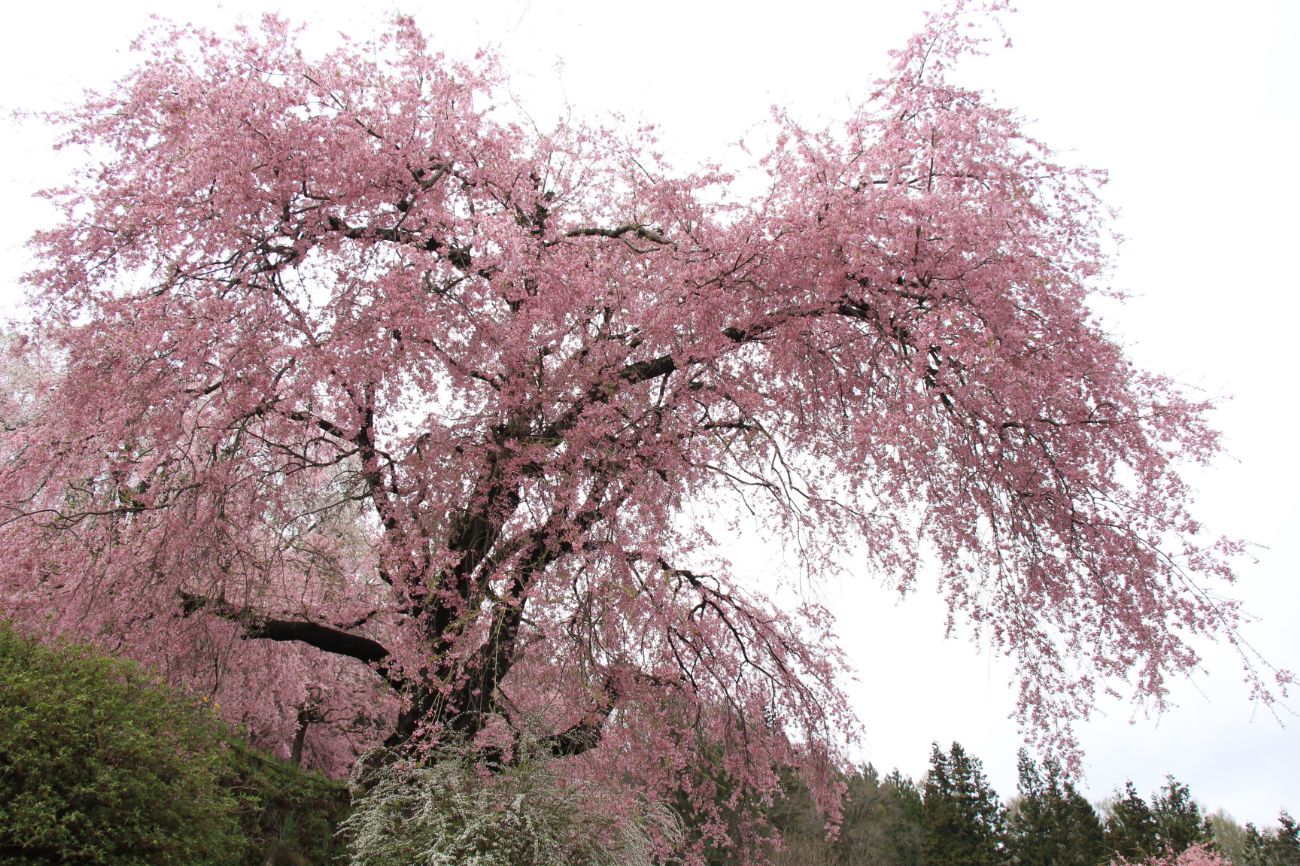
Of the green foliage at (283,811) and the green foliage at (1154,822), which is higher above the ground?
the green foliage at (1154,822)

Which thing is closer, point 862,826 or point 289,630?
point 289,630

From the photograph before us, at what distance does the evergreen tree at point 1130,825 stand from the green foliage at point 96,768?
26.7 metres

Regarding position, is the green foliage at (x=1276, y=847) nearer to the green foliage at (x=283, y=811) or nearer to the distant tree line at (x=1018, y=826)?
the distant tree line at (x=1018, y=826)

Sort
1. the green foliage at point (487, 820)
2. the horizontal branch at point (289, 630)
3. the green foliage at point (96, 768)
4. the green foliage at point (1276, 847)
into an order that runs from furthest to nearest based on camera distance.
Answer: the green foliage at point (1276, 847) < the horizontal branch at point (289, 630) < the green foliage at point (487, 820) < the green foliage at point (96, 768)

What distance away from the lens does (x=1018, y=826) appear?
28219mm

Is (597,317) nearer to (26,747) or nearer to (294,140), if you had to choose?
(294,140)

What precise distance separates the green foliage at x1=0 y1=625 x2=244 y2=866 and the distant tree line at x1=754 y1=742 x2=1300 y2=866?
1991 centimetres

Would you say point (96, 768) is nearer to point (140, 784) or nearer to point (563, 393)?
point (140, 784)

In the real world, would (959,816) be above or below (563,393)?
below

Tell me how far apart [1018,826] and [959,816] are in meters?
3.29

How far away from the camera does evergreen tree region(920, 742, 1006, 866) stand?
2616 centimetres

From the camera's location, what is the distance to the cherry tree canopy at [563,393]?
546cm

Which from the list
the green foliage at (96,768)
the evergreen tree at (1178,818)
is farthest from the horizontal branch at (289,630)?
the evergreen tree at (1178,818)


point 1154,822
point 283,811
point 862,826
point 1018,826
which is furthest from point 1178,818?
point 283,811
